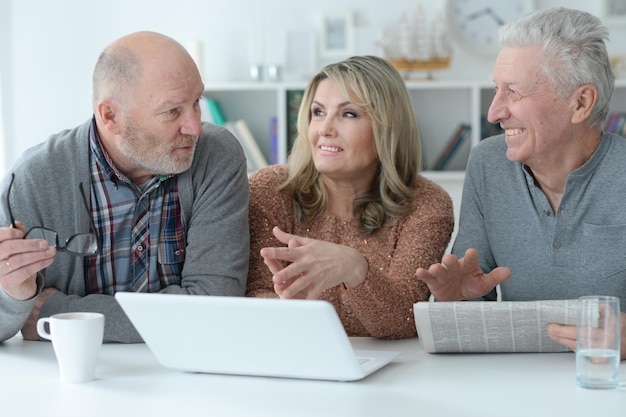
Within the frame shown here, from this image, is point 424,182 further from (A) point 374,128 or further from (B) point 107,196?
(B) point 107,196

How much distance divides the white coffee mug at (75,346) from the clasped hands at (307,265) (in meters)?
0.33

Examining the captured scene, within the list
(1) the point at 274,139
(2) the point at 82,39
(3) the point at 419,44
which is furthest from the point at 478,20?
(2) the point at 82,39

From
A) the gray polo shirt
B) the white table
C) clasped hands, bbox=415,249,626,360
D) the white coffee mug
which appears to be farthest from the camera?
the gray polo shirt

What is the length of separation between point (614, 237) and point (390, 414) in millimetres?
992

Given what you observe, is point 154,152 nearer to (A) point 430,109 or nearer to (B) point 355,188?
(B) point 355,188

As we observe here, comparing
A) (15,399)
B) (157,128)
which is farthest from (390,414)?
(157,128)

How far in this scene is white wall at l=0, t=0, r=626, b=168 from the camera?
4.42 metres

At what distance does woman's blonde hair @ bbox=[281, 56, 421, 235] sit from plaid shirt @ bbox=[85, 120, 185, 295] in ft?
1.38

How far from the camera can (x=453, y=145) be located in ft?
14.1

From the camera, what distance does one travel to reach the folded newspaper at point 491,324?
170cm

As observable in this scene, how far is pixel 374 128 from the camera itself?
7.77ft

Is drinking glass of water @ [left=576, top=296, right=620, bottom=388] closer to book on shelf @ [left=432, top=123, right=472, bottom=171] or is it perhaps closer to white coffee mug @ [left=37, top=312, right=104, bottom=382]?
white coffee mug @ [left=37, top=312, right=104, bottom=382]

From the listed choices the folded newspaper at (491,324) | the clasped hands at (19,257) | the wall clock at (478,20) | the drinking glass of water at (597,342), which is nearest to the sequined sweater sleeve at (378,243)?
the folded newspaper at (491,324)

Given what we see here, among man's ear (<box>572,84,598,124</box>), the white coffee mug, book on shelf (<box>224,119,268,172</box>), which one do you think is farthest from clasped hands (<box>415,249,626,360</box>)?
book on shelf (<box>224,119,268,172</box>)
